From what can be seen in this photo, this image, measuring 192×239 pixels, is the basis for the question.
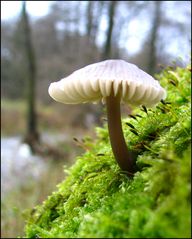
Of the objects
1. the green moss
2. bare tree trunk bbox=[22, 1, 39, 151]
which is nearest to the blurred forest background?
bare tree trunk bbox=[22, 1, 39, 151]

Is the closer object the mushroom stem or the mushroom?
the mushroom

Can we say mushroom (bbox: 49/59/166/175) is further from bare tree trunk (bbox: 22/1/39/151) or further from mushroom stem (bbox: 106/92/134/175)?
bare tree trunk (bbox: 22/1/39/151)

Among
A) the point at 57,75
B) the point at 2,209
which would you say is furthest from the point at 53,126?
the point at 2,209

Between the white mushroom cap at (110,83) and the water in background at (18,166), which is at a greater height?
the white mushroom cap at (110,83)

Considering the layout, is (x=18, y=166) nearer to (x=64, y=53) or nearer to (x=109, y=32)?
(x=109, y=32)

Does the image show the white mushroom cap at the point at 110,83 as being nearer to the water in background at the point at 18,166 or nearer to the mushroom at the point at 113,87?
the mushroom at the point at 113,87

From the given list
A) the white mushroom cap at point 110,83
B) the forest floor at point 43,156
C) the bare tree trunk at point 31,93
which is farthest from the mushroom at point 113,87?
the bare tree trunk at point 31,93

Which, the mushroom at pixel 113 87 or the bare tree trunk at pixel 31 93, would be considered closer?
the mushroom at pixel 113 87

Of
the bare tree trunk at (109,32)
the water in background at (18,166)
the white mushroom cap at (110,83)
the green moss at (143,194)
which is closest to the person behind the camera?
the green moss at (143,194)
